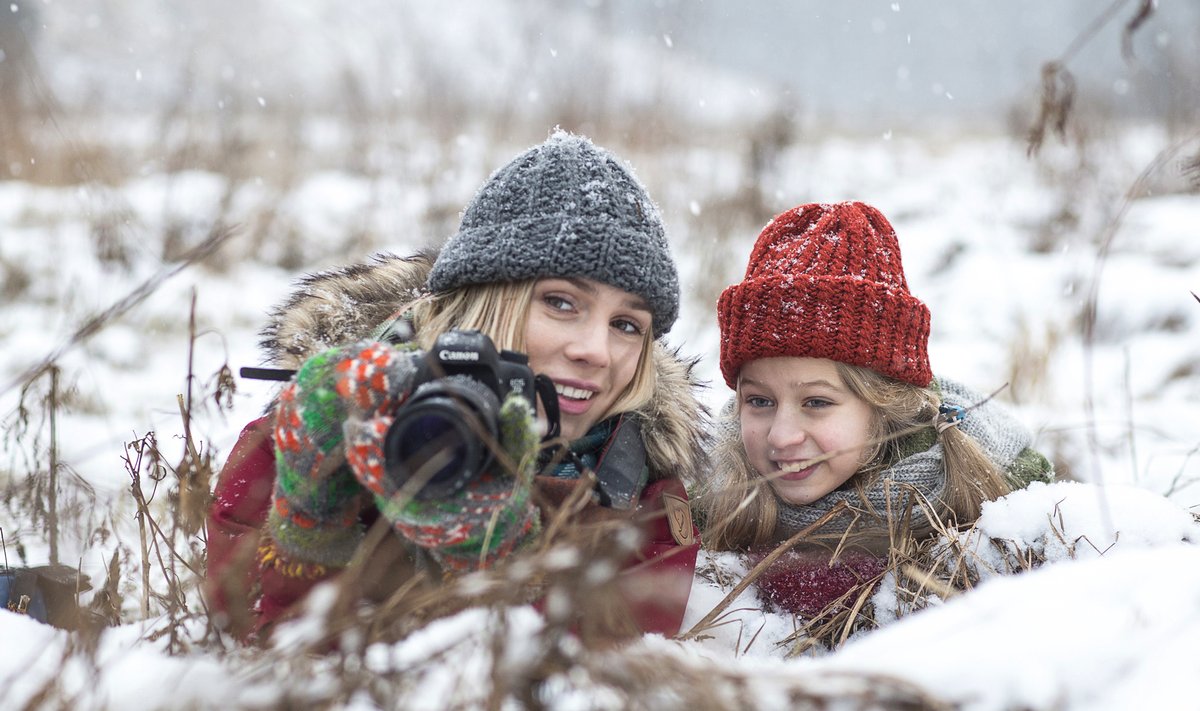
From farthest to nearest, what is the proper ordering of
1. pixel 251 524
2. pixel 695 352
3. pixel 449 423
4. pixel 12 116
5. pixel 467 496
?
1. pixel 12 116
2. pixel 695 352
3. pixel 251 524
4. pixel 467 496
5. pixel 449 423

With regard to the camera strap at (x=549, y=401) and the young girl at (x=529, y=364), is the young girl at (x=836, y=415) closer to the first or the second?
the young girl at (x=529, y=364)

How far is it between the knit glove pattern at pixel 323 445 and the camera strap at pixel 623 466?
53cm

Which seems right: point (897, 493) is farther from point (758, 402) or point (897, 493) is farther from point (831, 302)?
point (831, 302)

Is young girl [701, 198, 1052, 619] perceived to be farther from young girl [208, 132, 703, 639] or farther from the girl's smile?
young girl [208, 132, 703, 639]

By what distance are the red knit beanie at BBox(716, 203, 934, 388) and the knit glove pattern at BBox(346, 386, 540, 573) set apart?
1015mm

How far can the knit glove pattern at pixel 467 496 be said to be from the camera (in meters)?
1.18

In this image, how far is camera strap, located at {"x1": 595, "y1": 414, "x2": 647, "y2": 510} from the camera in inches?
69.0

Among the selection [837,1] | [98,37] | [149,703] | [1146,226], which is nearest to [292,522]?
[149,703]

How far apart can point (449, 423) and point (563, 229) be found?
31.3 inches

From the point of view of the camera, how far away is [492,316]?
1.85 metres

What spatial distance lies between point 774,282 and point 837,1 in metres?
29.5

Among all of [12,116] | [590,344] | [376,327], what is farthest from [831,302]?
[12,116]

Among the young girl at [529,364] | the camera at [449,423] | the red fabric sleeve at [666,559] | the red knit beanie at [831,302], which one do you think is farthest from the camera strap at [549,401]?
the red knit beanie at [831,302]

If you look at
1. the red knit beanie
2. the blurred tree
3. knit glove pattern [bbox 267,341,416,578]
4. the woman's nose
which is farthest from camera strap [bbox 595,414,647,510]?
the blurred tree
